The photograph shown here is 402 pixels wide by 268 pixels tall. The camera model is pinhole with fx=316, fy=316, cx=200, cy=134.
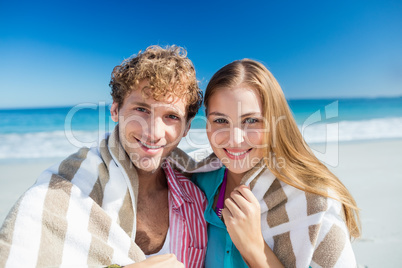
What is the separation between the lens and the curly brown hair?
6.68 ft

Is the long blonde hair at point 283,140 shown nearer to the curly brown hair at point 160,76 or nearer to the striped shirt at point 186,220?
the curly brown hair at point 160,76

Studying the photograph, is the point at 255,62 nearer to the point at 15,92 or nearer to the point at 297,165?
the point at 297,165

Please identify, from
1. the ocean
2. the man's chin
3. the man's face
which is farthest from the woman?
the ocean

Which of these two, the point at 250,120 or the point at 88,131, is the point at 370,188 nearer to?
the point at 250,120

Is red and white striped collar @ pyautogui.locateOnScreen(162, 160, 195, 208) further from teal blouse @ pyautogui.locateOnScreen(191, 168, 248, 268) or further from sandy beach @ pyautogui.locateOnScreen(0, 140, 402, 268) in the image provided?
sandy beach @ pyautogui.locateOnScreen(0, 140, 402, 268)

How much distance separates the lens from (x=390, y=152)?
27.6ft

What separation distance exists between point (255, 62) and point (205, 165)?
876mm

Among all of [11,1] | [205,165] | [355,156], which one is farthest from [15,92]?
[205,165]

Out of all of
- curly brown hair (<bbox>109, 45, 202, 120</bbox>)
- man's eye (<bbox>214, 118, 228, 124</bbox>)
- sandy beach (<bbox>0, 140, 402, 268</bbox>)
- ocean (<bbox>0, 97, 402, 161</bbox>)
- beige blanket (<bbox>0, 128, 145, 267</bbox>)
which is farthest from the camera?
ocean (<bbox>0, 97, 402, 161</bbox>)

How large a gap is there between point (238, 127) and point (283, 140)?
348mm

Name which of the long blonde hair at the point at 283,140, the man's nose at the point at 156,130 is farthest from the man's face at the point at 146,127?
the long blonde hair at the point at 283,140

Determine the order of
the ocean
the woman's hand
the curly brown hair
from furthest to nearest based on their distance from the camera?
the ocean, the curly brown hair, the woman's hand

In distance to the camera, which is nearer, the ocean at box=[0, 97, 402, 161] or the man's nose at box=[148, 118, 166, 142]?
the man's nose at box=[148, 118, 166, 142]

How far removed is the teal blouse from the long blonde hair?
1.67ft
